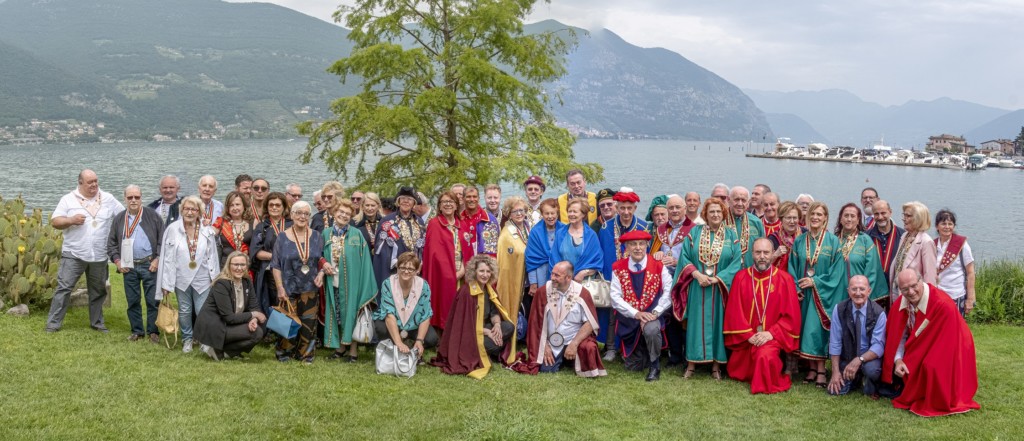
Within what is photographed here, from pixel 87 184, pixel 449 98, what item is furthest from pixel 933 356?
pixel 449 98

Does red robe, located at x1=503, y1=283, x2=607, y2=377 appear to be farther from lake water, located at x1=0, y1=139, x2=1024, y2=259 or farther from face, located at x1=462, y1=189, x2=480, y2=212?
lake water, located at x1=0, y1=139, x2=1024, y2=259

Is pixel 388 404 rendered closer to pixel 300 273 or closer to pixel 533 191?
pixel 300 273

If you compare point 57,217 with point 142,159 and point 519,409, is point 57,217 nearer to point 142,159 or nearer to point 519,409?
point 519,409

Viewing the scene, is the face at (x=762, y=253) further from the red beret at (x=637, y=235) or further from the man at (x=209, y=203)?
the man at (x=209, y=203)

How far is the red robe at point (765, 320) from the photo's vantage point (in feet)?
22.8

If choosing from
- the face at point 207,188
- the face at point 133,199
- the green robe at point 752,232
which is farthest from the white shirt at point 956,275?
the face at point 133,199

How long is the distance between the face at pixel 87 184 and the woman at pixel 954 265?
8.62m

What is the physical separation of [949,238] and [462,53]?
10.7 m

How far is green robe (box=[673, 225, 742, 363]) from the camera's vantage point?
7316 millimetres

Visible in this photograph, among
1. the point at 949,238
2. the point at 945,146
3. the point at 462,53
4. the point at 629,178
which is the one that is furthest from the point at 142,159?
the point at 945,146

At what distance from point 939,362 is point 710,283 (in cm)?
206

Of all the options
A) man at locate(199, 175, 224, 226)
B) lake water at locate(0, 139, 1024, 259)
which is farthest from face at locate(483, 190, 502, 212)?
lake water at locate(0, 139, 1024, 259)

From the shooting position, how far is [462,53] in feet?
51.0

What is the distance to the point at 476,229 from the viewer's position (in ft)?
26.9
